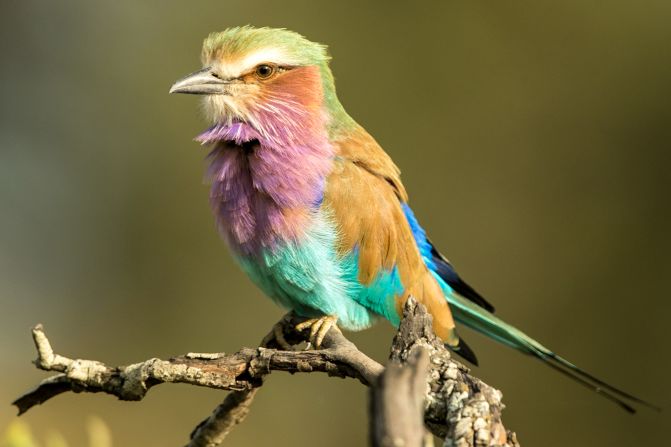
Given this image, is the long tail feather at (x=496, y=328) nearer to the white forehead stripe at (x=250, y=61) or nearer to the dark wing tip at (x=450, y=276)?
the dark wing tip at (x=450, y=276)

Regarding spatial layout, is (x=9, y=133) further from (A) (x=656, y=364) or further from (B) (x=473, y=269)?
(A) (x=656, y=364)

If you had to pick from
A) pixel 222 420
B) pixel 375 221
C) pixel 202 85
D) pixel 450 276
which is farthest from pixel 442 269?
pixel 222 420

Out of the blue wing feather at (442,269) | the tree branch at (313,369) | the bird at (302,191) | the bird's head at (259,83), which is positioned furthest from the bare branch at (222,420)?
the blue wing feather at (442,269)

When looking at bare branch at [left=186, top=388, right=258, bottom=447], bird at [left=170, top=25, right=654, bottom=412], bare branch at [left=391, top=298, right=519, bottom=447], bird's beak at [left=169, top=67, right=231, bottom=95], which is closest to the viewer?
bare branch at [left=391, top=298, right=519, bottom=447]

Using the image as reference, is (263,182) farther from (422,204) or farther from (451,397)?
(422,204)

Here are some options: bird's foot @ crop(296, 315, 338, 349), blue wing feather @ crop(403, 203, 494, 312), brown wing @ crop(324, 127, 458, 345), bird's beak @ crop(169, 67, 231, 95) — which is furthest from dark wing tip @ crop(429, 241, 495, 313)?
bird's beak @ crop(169, 67, 231, 95)

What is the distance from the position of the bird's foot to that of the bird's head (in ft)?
2.15

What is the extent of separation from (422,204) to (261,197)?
2758mm

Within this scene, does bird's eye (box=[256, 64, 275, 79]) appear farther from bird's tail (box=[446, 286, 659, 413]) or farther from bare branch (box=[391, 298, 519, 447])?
bare branch (box=[391, 298, 519, 447])

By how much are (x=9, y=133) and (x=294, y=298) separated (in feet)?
13.6

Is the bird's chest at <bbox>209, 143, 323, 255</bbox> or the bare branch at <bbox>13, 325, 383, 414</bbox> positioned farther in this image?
the bird's chest at <bbox>209, 143, 323, 255</bbox>

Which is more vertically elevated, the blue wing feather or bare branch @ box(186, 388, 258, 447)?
the blue wing feather

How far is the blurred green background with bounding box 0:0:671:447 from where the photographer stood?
545cm

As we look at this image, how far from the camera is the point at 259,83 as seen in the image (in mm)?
3309
